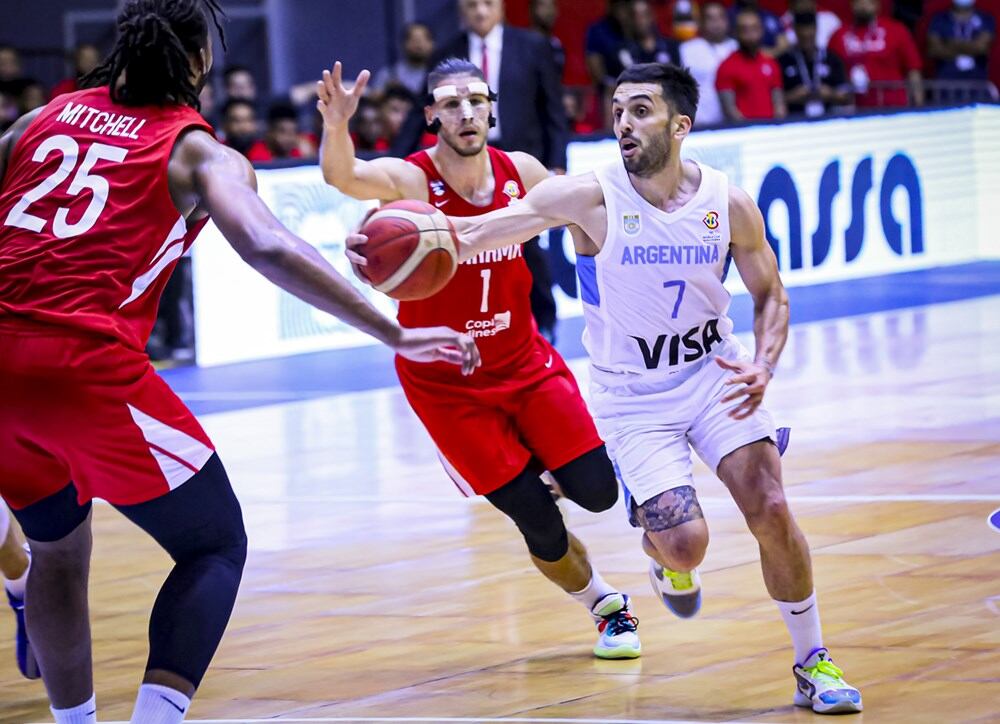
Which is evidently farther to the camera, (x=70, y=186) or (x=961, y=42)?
(x=961, y=42)

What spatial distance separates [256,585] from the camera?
6.84 metres

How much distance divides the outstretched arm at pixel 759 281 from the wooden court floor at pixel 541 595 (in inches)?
36.4

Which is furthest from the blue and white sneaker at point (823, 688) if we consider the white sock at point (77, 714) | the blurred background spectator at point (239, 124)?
the blurred background spectator at point (239, 124)

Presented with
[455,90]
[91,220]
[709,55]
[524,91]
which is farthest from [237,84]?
[91,220]

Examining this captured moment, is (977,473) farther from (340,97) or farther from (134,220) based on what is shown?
(134,220)

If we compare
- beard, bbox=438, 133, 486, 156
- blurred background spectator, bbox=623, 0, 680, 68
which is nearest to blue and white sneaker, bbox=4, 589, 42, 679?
beard, bbox=438, 133, 486, 156

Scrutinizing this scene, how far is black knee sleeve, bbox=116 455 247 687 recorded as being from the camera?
13.2 ft

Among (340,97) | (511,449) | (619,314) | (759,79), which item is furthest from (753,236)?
(759,79)

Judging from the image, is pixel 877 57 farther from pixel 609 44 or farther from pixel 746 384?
pixel 746 384

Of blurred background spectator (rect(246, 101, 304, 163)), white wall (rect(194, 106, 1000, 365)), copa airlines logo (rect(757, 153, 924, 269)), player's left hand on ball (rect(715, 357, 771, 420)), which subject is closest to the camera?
player's left hand on ball (rect(715, 357, 771, 420))

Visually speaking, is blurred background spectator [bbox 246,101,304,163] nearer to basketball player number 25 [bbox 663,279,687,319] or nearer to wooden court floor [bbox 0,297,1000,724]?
wooden court floor [bbox 0,297,1000,724]

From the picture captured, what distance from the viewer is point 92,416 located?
13.1 feet

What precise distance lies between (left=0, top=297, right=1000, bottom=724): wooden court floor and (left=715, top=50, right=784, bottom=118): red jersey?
6.78 metres

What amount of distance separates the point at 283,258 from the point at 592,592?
2267 mm
